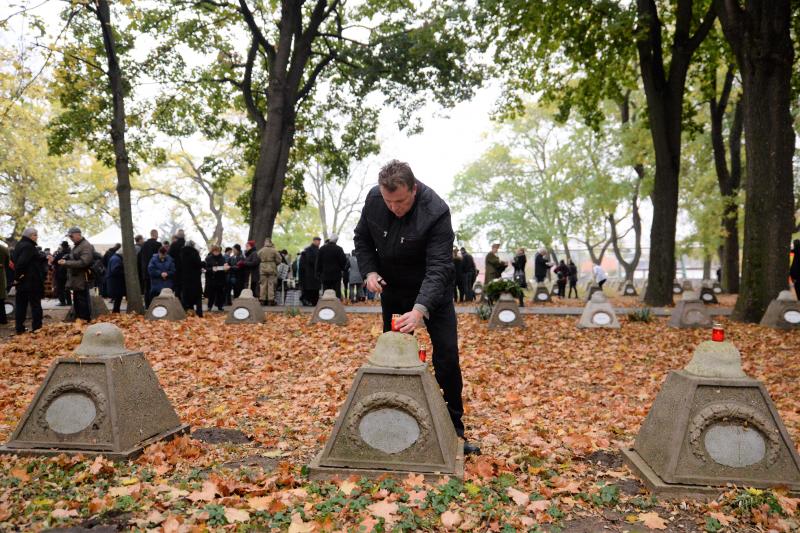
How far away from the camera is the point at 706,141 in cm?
3091

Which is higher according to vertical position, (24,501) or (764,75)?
(764,75)

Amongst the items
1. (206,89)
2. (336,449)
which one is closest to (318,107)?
(206,89)

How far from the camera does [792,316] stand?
12133 mm

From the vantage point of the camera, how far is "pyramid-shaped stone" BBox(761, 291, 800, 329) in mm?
12117

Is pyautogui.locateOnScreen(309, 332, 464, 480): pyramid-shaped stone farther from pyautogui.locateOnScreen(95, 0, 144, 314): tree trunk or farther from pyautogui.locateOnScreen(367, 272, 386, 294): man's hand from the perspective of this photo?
pyautogui.locateOnScreen(95, 0, 144, 314): tree trunk

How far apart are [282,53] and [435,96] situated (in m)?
5.46

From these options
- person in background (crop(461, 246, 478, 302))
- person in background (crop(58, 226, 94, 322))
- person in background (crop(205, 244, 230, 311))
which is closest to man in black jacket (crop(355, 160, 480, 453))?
person in background (crop(58, 226, 94, 322))

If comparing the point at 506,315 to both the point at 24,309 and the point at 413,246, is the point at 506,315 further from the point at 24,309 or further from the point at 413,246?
the point at 24,309

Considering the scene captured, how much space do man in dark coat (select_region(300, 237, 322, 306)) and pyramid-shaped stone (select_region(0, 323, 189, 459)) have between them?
1292cm

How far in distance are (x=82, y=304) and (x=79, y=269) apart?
2.80 ft

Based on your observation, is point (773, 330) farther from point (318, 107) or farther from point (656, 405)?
point (318, 107)

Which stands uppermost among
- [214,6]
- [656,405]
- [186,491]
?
[214,6]

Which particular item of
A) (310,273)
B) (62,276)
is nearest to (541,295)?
(310,273)

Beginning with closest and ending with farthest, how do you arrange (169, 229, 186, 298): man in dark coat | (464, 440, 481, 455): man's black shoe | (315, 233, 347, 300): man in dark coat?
(464, 440, 481, 455): man's black shoe < (169, 229, 186, 298): man in dark coat < (315, 233, 347, 300): man in dark coat
